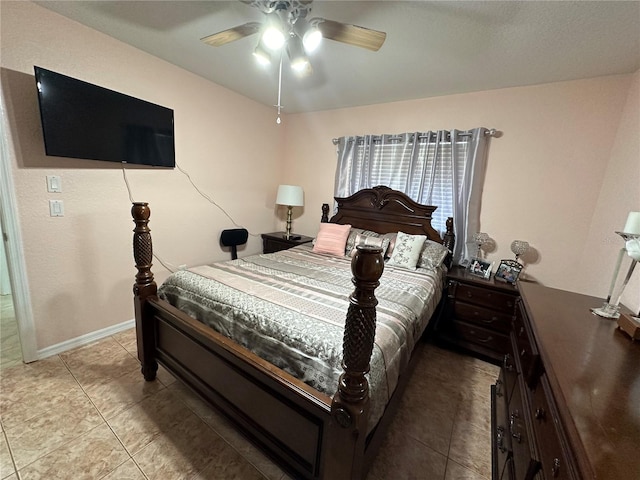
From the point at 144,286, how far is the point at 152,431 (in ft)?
2.79

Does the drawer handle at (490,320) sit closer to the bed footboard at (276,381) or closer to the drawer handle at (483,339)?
the drawer handle at (483,339)

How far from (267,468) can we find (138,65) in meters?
3.17

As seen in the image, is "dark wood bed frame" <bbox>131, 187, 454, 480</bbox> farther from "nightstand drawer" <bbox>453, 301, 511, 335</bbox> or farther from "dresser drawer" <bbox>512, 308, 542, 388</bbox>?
"nightstand drawer" <bbox>453, 301, 511, 335</bbox>

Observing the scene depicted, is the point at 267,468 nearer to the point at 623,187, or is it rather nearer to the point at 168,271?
the point at 168,271

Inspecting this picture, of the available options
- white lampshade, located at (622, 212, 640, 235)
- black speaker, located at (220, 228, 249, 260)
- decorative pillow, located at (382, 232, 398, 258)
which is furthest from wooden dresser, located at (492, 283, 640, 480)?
black speaker, located at (220, 228, 249, 260)

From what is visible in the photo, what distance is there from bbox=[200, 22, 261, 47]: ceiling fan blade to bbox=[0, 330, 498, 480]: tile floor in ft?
7.56

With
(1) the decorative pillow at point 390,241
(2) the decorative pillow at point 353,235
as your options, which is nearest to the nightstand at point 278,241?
(2) the decorative pillow at point 353,235

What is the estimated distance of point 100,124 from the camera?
208 centimetres

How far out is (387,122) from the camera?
3.09 meters

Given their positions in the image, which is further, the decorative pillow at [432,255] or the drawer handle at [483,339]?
the decorative pillow at [432,255]

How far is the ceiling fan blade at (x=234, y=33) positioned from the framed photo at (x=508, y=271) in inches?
106

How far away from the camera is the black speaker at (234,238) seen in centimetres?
325

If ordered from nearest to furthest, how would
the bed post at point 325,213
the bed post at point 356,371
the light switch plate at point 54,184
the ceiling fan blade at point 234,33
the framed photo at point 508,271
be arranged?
1. the bed post at point 356,371
2. the ceiling fan blade at point 234,33
3. the light switch plate at point 54,184
4. the framed photo at point 508,271
5. the bed post at point 325,213

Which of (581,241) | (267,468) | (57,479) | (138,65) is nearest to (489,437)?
(267,468)
